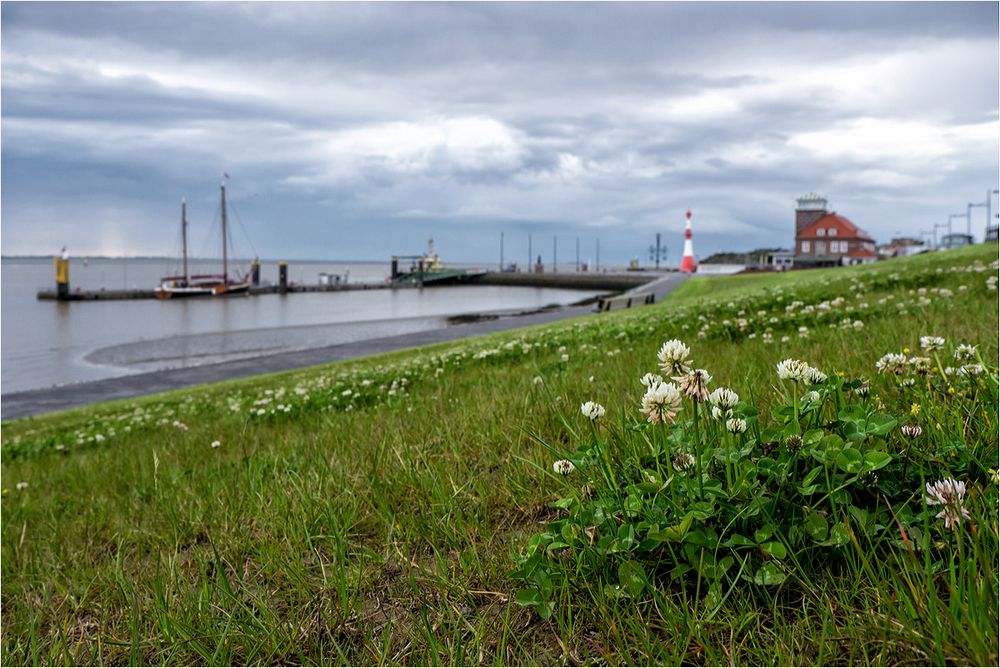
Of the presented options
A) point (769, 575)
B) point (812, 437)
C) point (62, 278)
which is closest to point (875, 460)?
point (812, 437)

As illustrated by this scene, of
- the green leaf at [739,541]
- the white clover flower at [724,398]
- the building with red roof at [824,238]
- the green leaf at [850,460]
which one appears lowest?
the green leaf at [739,541]

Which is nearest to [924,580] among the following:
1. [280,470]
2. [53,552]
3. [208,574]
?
[208,574]

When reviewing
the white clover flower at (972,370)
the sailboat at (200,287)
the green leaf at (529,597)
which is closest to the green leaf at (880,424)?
the white clover flower at (972,370)

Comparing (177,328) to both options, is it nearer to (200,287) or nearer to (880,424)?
(200,287)

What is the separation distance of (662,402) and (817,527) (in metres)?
0.58

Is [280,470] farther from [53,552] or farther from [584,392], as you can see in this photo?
[584,392]

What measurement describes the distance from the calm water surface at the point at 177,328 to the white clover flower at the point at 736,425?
31.0 metres

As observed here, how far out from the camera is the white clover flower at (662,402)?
7.07ft

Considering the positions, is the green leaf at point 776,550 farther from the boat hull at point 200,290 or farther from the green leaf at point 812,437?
the boat hull at point 200,290

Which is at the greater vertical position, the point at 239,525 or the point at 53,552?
the point at 239,525

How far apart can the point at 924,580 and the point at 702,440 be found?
80cm

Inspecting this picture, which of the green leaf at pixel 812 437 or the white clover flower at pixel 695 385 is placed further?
the green leaf at pixel 812 437

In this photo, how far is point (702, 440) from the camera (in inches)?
99.3

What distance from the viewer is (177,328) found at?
5366 centimetres
